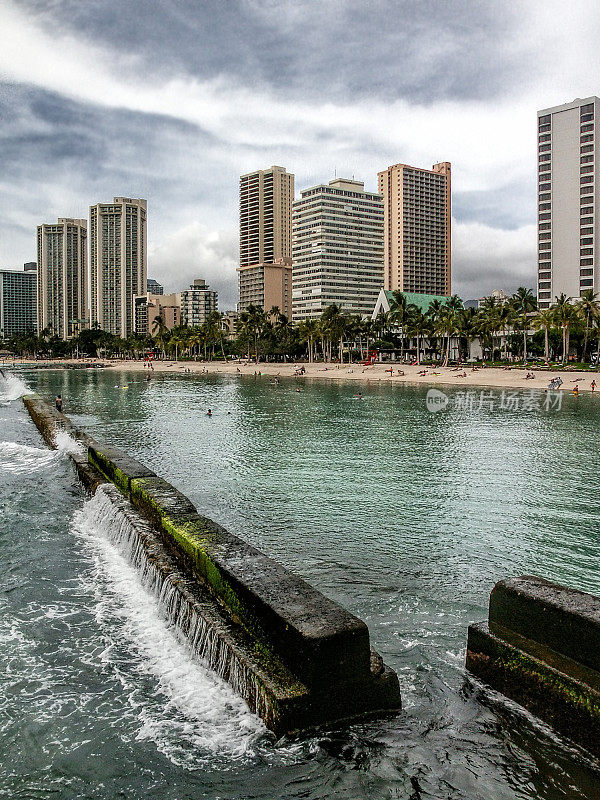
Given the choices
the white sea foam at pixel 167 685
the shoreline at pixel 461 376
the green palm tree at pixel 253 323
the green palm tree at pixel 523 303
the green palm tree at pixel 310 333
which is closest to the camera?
the white sea foam at pixel 167 685

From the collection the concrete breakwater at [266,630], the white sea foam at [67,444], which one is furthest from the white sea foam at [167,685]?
the white sea foam at [67,444]

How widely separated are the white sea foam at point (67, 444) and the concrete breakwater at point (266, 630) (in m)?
16.2

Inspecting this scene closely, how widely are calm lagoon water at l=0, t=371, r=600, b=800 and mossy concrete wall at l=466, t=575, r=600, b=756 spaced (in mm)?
278

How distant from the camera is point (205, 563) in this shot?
1052 cm

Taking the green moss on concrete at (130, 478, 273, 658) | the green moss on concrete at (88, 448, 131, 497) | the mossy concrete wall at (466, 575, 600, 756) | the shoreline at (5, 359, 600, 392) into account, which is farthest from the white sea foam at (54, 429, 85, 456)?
the shoreline at (5, 359, 600, 392)

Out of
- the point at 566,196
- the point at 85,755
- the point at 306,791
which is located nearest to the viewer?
the point at 306,791

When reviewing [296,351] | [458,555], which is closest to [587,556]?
[458,555]

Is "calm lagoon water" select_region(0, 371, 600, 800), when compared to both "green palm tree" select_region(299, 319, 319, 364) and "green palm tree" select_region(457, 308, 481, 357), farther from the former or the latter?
"green palm tree" select_region(299, 319, 319, 364)

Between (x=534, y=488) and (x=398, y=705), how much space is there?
15.6m

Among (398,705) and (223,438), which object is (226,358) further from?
(398,705)

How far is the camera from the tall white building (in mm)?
150950

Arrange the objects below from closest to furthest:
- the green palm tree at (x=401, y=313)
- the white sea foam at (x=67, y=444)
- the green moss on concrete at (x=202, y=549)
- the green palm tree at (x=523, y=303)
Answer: the green moss on concrete at (x=202, y=549) → the white sea foam at (x=67, y=444) → the green palm tree at (x=523, y=303) → the green palm tree at (x=401, y=313)

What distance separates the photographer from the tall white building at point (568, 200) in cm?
15095

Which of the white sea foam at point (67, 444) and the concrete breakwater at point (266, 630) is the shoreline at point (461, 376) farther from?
the concrete breakwater at point (266, 630)
